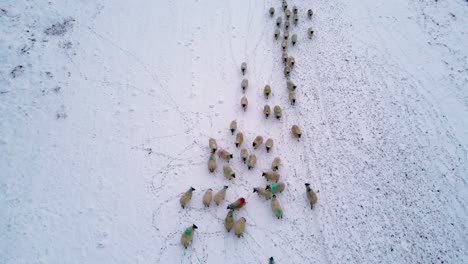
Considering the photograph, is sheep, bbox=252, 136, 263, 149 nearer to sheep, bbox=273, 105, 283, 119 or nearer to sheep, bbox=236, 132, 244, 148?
sheep, bbox=236, 132, 244, 148

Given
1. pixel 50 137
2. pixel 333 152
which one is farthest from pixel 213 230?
pixel 50 137

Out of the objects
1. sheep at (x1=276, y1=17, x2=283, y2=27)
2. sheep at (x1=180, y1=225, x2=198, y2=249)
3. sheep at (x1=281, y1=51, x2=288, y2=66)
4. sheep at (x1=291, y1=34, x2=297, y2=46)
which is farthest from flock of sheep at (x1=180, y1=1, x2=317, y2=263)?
sheep at (x1=276, y1=17, x2=283, y2=27)

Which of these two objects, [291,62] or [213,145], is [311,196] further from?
[291,62]

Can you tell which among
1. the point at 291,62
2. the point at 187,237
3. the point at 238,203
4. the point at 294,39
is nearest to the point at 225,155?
the point at 238,203

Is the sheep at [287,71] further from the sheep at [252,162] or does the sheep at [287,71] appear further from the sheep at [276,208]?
the sheep at [276,208]

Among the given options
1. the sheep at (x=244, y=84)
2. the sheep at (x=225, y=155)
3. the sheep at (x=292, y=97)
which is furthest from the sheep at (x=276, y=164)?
the sheep at (x=244, y=84)

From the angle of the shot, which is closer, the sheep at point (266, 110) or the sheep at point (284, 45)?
the sheep at point (266, 110)
